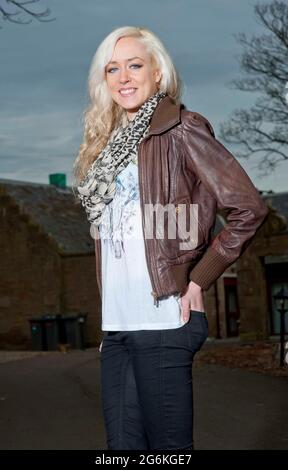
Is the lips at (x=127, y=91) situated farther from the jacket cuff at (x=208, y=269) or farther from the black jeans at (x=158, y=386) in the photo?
the black jeans at (x=158, y=386)

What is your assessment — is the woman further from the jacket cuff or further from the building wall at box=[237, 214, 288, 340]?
the building wall at box=[237, 214, 288, 340]

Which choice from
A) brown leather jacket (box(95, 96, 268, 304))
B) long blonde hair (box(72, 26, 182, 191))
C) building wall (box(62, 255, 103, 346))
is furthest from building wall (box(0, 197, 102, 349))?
brown leather jacket (box(95, 96, 268, 304))

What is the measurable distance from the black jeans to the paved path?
3.90 meters

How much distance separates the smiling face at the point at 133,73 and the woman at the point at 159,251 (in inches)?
2.9

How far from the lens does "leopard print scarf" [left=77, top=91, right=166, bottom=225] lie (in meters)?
3.72

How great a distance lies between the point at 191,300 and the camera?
3.55 meters

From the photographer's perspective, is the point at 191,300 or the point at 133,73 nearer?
the point at 191,300

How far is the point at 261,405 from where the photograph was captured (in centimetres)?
1005

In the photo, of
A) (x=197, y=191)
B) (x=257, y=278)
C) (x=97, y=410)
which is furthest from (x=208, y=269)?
(x=257, y=278)

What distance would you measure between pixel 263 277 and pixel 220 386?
12443mm

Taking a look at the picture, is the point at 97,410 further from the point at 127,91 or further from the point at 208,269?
the point at 208,269

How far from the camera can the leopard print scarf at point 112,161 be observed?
12.2 feet

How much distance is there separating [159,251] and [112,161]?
42 centimetres
